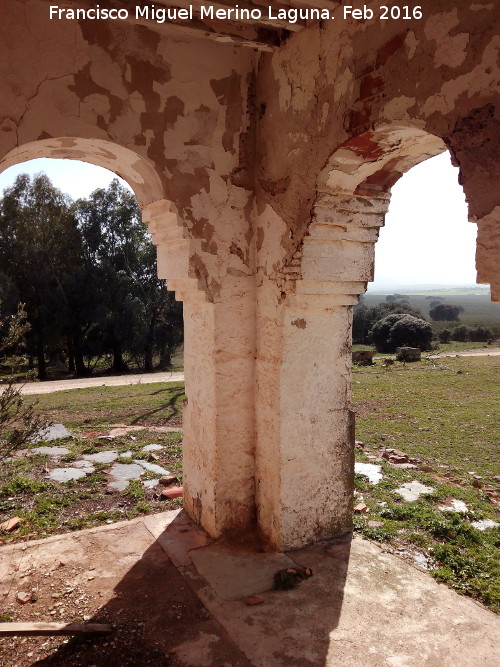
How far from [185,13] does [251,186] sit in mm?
1244

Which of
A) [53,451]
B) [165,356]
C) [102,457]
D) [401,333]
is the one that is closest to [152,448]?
[102,457]

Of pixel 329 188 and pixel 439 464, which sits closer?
pixel 329 188

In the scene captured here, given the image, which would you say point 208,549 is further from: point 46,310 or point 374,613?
point 46,310

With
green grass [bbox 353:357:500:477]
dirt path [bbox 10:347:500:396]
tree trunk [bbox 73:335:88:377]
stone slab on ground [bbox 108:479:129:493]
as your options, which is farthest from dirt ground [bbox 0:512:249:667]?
tree trunk [bbox 73:335:88:377]

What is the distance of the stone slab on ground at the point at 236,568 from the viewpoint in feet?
10.9

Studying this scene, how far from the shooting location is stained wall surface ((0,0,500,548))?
310cm

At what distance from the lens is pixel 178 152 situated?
363cm

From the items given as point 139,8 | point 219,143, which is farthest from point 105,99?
point 219,143

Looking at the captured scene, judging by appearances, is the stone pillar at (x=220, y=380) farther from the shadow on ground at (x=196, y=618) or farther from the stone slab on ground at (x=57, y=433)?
the stone slab on ground at (x=57, y=433)

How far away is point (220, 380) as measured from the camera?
3.89 meters

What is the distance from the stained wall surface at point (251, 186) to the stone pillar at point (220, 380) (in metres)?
0.02

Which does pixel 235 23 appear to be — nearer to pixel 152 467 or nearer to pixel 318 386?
pixel 318 386

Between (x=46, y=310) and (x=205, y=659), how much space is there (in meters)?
15.8

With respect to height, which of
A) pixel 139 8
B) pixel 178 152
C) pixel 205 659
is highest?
pixel 139 8
